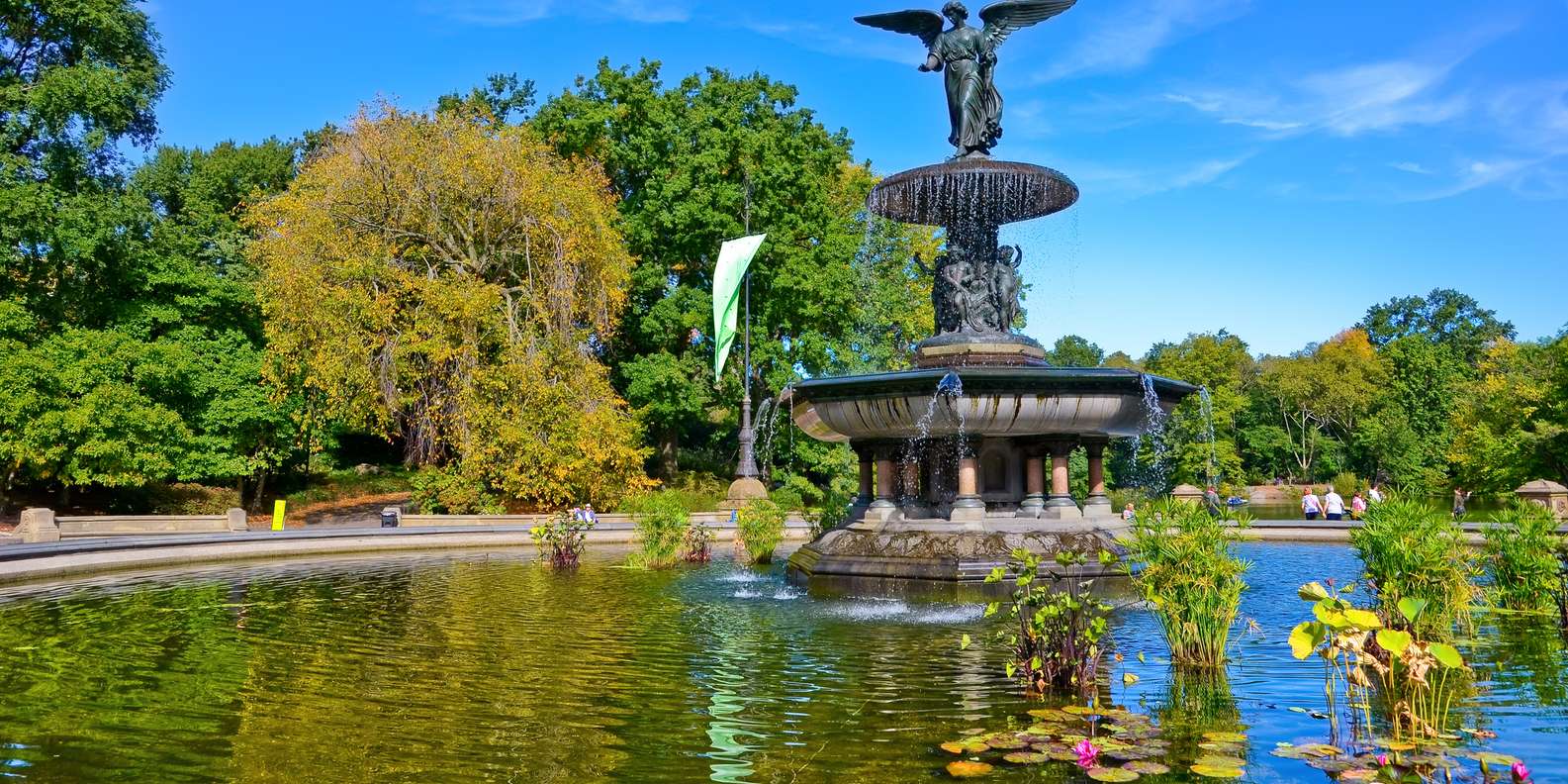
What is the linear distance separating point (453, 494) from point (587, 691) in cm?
2607

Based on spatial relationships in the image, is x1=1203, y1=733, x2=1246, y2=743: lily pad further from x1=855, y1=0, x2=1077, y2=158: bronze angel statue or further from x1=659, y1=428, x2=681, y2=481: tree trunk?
x1=659, y1=428, x2=681, y2=481: tree trunk

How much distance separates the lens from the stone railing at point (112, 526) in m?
21.7

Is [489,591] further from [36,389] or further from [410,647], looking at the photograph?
[36,389]

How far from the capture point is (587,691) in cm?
670

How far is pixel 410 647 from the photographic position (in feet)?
28.1

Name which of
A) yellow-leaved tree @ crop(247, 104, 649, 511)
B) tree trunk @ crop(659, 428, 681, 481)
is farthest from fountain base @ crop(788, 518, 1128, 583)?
tree trunk @ crop(659, 428, 681, 481)

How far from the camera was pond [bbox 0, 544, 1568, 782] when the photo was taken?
4.99 meters

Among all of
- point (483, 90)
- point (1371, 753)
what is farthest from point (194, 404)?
point (1371, 753)

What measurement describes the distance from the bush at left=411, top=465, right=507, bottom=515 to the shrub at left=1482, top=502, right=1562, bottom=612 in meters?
26.8

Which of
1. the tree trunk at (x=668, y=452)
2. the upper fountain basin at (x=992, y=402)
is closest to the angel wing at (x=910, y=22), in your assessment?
the upper fountain basin at (x=992, y=402)

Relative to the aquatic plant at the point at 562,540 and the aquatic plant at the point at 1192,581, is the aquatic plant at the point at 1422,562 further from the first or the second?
the aquatic plant at the point at 562,540

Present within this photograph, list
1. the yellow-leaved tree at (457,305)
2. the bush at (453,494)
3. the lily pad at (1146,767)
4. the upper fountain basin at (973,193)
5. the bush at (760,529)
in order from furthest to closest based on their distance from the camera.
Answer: the bush at (453,494) → the yellow-leaved tree at (457,305) → the bush at (760,529) → the upper fountain basin at (973,193) → the lily pad at (1146,767)

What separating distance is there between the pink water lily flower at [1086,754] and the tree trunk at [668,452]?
119ft

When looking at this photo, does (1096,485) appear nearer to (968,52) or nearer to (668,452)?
(968,52)
